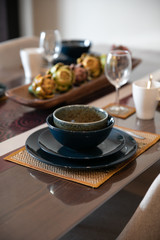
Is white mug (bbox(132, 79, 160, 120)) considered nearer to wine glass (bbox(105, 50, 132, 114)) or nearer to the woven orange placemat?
wine glass (bbox(105, 50, 132, 114))

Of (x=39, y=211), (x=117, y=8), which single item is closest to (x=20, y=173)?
(x=39, y=211)

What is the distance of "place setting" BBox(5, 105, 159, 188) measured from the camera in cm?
80

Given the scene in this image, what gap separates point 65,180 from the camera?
78 cm

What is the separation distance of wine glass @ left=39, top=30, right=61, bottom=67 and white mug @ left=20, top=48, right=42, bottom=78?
0.03m

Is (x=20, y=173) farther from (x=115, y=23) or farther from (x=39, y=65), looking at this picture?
(x=115, y=23)

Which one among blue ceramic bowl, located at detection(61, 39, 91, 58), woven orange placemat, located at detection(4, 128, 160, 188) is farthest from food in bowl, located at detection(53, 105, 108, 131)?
blue ceramic bowl, located at detection(61, 39, 91, 58)

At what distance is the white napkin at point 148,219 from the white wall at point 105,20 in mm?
2666

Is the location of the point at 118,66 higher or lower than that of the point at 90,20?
higher

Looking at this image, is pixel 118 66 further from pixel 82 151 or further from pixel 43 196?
pixel 43 196

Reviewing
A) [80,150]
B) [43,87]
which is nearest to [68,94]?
[43,87]

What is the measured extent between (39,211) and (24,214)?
3cm

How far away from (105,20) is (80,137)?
113 inches

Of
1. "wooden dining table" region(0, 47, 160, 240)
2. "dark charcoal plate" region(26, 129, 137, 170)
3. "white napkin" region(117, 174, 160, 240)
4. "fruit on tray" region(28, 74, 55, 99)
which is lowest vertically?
"white napkin" region(117, 174, 160, 240)

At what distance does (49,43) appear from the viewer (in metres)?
1.63
